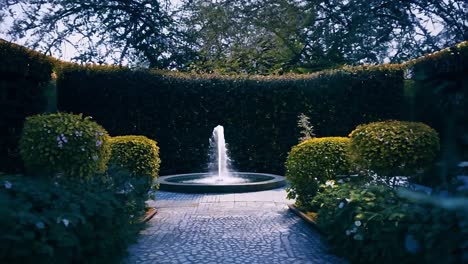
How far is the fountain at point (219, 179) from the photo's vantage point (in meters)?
8.78

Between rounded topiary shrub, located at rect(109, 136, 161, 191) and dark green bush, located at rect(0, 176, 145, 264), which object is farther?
rounded topiary shrub, located at rect(109, 136, 161, 191)

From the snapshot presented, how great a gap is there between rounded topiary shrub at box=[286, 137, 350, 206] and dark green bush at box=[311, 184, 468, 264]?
3.03 ft

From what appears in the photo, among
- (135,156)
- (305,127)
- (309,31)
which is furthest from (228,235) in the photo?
(309,31)

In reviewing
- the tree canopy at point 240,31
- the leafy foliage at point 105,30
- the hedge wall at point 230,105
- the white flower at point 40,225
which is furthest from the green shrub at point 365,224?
the leafy foliage at point 105,30

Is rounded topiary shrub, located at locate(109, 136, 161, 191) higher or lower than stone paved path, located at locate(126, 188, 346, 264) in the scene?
higher

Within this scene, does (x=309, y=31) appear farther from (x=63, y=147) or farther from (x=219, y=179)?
(x=63, y=147)

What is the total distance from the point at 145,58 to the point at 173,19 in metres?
1.82

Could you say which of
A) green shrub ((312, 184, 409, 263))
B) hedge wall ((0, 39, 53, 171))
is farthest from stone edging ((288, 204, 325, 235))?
hedge wall ((0, 39, 53, 171))

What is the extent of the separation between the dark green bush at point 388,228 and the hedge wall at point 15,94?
213 inches

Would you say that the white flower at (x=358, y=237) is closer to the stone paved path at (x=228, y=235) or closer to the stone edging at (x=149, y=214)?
the stone paved path at (x=228, y=235)

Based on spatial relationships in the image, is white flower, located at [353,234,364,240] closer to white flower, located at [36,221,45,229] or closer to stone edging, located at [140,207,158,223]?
white flower, located at [36,221,45,229]

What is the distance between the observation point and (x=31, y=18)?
49.2 feet

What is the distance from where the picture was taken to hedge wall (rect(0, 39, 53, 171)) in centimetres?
746

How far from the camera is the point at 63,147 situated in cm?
556
